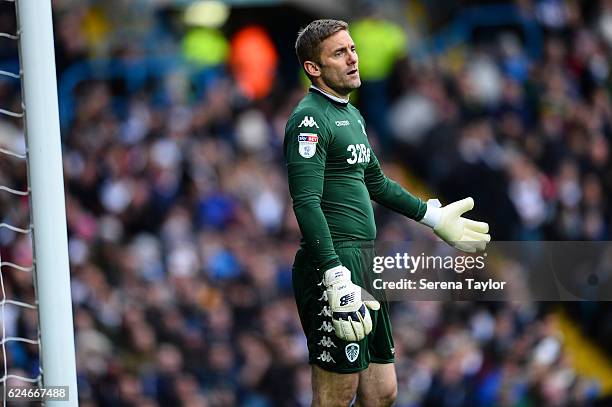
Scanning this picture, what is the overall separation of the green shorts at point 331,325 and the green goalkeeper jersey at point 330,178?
0.09 m

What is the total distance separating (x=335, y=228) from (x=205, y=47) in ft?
26.0

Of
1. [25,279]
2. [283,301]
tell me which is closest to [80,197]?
[25,279]

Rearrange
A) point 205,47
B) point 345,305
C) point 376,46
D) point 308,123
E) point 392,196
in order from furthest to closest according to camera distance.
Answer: point 205,47
point 376,46
point 392,196
point 308,123
point 345,305

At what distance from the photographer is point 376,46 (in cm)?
1200

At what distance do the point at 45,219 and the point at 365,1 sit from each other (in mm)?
7296

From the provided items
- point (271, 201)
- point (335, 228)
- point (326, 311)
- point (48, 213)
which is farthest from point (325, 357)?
point (271, 201)

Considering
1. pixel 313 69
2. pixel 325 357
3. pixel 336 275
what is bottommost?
pixel 325 357

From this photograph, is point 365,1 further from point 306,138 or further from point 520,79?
point 306,138

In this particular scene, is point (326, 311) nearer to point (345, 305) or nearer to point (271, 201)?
point (345, 305)

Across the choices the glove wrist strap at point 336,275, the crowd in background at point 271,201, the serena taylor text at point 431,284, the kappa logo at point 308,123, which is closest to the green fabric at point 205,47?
the crowd in background at point 271,201

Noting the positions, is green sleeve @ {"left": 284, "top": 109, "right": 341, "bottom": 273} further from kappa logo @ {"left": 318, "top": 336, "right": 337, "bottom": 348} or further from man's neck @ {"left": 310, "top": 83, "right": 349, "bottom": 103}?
kappa logo @ {"left": 318, "top": 336, "right": 337, "bottom": 348}

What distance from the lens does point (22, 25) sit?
550 centimetres

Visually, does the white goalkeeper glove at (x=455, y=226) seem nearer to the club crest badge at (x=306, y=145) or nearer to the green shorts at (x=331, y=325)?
the green shorts at (x=331, y=325)

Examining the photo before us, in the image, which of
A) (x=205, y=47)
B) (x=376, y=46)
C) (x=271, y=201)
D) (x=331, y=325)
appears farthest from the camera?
(x=205, y=47)
